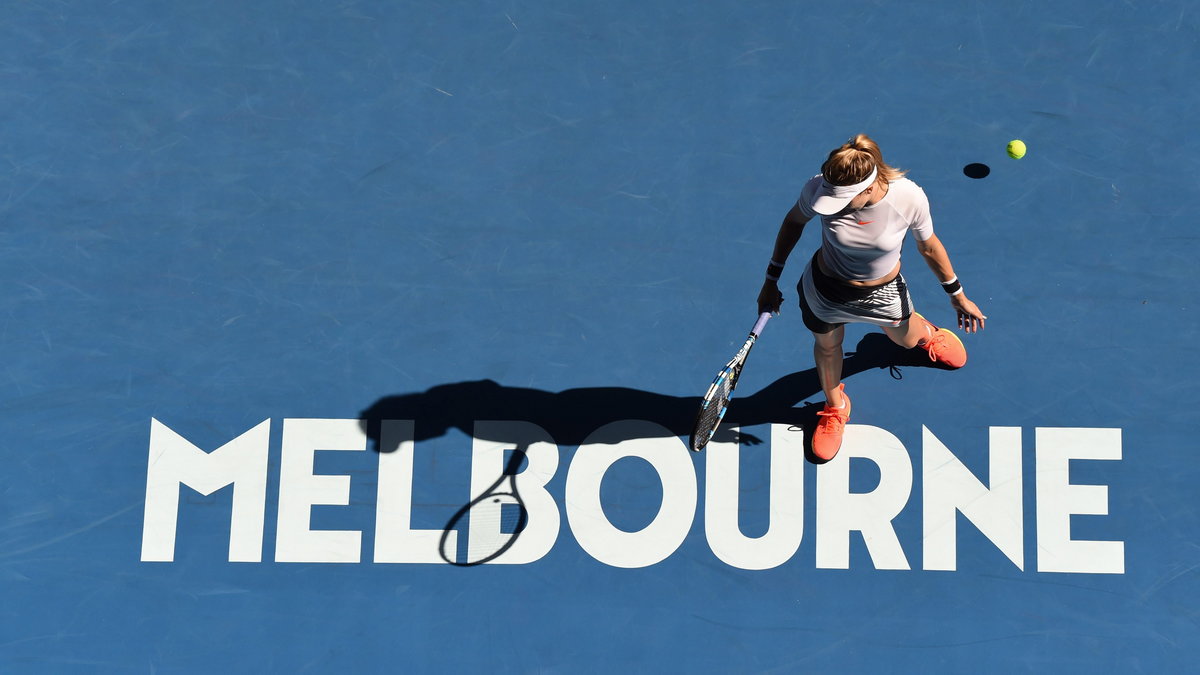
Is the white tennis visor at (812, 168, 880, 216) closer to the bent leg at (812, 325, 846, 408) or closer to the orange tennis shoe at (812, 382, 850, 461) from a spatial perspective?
the bent leg at (812, 325, 846, 408)

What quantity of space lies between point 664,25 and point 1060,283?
110 inches

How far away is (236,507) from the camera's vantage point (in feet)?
20.2

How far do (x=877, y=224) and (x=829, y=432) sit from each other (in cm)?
166

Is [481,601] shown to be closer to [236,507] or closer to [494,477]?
[494,477]

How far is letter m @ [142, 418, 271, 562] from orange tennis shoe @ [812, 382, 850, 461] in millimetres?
3148

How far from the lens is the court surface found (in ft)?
19.7

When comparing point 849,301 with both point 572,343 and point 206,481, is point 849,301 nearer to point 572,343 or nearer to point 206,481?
point 572,343

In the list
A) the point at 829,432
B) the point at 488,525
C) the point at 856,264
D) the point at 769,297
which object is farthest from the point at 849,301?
the point at 488,525

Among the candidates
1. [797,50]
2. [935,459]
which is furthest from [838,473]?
[797,50]

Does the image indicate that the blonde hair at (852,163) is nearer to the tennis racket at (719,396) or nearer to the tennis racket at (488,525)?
the tennis racket at (719,396)

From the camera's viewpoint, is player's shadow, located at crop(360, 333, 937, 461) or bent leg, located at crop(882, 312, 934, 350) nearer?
bent leg, located at crop(882, 312, 934, 350)

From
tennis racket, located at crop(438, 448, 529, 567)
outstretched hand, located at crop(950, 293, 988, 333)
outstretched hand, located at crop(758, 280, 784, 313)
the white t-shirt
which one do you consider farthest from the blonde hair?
tennis racket, located at crop(438, 448, 529, 567)

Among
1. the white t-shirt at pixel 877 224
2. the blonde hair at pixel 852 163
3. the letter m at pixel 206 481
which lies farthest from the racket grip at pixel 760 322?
the letter m at pixel 206 481

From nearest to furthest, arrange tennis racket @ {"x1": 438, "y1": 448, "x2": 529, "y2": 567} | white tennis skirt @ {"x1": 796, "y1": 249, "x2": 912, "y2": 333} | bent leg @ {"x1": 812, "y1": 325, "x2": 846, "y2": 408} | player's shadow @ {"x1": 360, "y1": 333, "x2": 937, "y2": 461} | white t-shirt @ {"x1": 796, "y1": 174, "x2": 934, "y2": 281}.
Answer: white t-shirt @ {"x1": 796, "y1": 174, "x2": 934, "y2": 281}
white tennis skirt @ {"x1": 796, "y1": 249, "x2": 912, "y2": 333}
bent leg @ {"x1": 812, "y1": 325, "x2": 846, "y2": 408}
tennis racket @ {"x1": 438, "y1": 448, "x2": 529, "y2": 567}
player's shadow @ {"x1": 360, "y1": 333, "x2": 937, "y2": 461}
